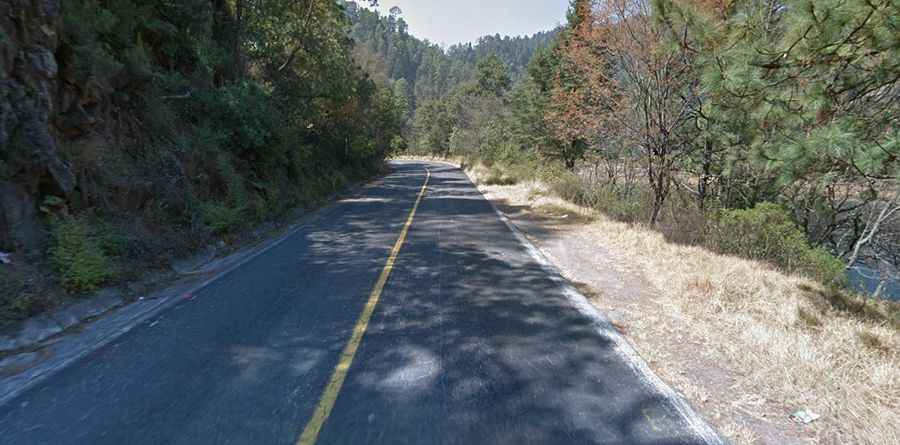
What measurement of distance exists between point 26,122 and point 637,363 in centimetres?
822

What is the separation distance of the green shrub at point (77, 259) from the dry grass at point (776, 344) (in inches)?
262

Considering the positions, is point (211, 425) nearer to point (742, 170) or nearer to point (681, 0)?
point (681, 0)

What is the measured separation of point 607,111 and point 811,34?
9.09 m

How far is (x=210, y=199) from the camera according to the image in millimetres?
10117

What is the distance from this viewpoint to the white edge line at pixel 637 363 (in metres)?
3.12

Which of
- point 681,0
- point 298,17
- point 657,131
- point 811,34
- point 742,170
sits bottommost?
point 742,170

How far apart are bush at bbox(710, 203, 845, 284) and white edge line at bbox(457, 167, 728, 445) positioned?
502 cm

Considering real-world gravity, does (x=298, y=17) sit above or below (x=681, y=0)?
above

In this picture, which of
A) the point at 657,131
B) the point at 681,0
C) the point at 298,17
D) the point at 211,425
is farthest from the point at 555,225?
the point at 298,17

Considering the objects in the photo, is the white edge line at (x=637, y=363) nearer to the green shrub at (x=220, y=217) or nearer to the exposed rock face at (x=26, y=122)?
the green shrub at (x=220, y=217)

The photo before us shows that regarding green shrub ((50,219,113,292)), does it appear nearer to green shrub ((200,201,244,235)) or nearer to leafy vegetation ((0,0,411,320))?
leafy vegetation ((0,0,411,320))

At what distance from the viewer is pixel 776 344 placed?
14.1ft

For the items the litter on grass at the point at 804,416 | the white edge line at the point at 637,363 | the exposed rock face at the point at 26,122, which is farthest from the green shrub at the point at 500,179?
the litter on grass at the point at 804,416

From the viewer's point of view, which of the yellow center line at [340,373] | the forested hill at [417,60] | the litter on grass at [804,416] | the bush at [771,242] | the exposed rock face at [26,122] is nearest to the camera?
the yellow center line at [340,373]
